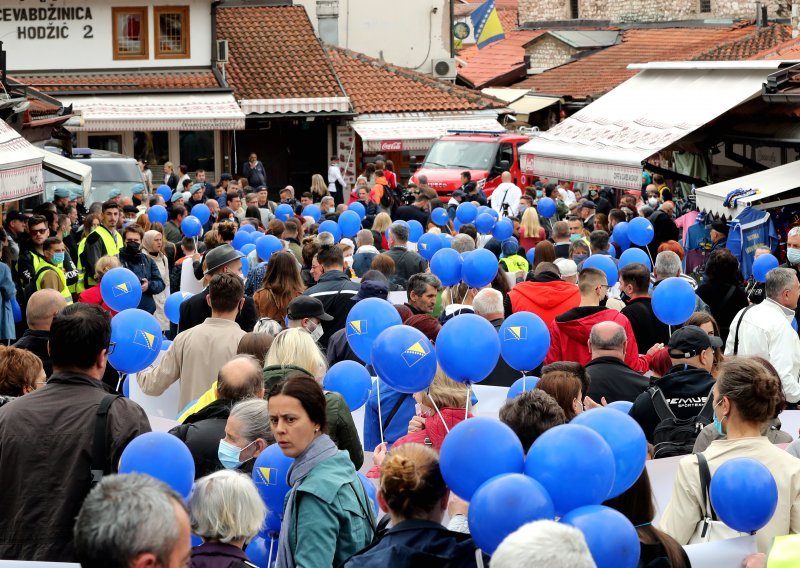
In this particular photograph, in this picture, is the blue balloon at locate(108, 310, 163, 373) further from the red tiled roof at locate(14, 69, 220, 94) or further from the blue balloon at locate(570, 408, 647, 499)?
the red tiled roof at locate(14, 69, 220, 94)

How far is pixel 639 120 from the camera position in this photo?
18.2 meters

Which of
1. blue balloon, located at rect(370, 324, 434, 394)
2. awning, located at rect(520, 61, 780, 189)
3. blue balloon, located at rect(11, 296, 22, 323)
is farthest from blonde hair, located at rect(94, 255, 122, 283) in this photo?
awning, located at rect(520, 61, 780, 189)

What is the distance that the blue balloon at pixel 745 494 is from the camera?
4.50 meters

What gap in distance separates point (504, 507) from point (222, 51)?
98.1 ft

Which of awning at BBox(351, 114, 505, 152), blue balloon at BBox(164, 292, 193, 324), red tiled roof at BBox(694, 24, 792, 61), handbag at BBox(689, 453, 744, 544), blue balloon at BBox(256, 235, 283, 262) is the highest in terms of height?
red tiled roof at BBox(694, 24, 792, 61)

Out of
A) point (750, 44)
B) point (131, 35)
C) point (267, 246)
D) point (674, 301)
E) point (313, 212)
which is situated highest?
point (131, 35)

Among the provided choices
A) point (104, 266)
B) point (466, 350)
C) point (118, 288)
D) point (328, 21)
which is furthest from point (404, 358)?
point (328, 21)

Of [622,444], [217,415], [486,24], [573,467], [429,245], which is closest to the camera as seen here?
[573,467]

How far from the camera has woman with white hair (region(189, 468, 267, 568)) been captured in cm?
441

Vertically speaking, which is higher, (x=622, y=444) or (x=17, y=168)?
(x=622, y=444)

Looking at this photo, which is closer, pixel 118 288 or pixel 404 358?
pixel 404 358

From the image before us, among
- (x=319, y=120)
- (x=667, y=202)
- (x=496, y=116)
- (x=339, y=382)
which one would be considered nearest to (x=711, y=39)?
(x=496, y=116)

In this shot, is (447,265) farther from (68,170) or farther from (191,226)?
(68,170)

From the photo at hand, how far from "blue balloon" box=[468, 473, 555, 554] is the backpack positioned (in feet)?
8.38
